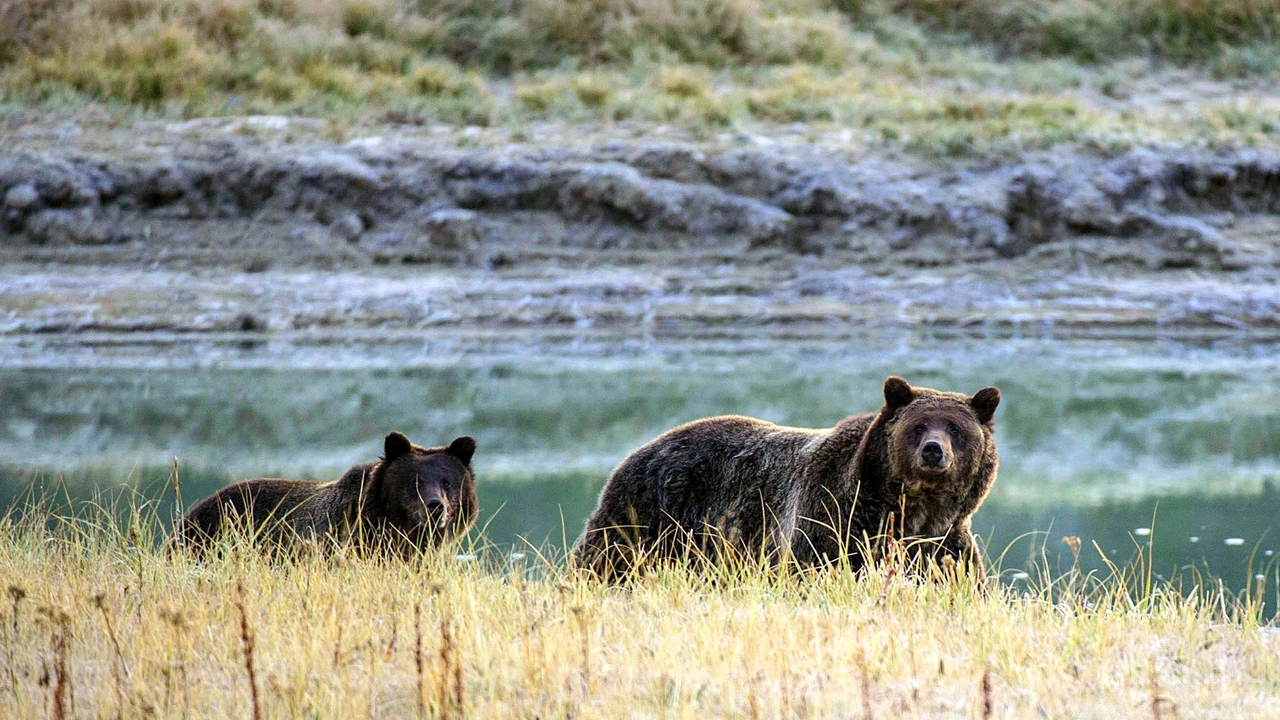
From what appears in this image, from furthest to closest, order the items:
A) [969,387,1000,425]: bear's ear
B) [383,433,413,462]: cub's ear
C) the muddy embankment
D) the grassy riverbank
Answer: the grassy riverbank, the muddy embankment, [383,433,413,462]: cub's ear, [969,387,1000,425]: bear's ear

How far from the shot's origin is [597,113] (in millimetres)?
19312

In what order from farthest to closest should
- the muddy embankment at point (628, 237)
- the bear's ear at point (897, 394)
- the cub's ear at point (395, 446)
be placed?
the muddy embankment at point (628, 237), the cub's ear at point (395, 446), the bear's ear at point (897, 394)

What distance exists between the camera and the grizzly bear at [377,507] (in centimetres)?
637

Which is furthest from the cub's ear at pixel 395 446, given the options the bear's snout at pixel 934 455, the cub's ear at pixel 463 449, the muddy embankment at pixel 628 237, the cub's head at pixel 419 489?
the muddy embankment at pixel 628 237

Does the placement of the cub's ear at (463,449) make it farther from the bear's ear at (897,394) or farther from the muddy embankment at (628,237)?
the muddy embankment at (628,237)

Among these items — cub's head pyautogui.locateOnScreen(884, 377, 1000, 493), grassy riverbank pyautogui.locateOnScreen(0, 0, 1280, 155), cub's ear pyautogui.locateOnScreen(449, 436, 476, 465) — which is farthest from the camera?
grassy riverbank pyautogui.locateOnScreen(0, 0, 1280, 155)

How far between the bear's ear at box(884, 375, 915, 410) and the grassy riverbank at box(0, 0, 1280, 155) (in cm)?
1332

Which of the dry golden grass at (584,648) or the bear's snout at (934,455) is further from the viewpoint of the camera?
the bear's snout at (934,455)

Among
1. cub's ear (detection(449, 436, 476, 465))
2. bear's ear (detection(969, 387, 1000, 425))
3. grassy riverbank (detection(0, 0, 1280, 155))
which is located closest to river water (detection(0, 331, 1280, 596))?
cub's ear (detection(449, 436, 476, 465))

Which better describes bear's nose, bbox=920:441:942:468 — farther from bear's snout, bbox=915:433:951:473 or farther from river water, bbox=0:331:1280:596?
river water, bbox=0:331:1280:596

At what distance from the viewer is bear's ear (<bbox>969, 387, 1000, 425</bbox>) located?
5.53 metres

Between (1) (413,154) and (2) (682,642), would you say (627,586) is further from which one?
(1) (413,154)

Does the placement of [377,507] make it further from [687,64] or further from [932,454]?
[687,64]

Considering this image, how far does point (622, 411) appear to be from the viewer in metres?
12.0
